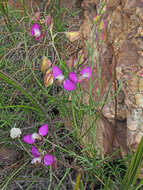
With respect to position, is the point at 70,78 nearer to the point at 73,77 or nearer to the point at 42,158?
the point at 73,77

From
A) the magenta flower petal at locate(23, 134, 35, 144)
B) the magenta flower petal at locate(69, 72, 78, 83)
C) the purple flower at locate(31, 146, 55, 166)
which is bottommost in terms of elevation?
the purple flower at locate(31, 146, 55, 166)

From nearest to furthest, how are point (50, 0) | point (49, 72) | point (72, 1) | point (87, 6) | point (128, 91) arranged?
point (49, 72), point (128, 91), point (87, 6), point (50, 0), point (72, 1)

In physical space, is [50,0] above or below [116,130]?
above

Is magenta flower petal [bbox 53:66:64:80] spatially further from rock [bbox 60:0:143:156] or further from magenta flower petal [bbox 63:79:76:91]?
rock [bbox 60:0:143:156]

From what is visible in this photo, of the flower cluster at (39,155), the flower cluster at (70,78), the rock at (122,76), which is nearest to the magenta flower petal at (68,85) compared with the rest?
the flower cluster at (70,78)

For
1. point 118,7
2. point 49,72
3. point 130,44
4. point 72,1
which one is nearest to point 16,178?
point 49,72

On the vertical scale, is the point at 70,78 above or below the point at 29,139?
above

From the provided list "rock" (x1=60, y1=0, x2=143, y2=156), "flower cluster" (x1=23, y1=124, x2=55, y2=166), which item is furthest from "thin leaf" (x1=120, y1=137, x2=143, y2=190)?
"flower cluster" (x1=23, y1=124, x2=55, y2=166)

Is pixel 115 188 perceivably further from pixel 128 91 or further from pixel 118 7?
pixel 118 7

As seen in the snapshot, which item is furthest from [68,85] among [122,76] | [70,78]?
[122,76]

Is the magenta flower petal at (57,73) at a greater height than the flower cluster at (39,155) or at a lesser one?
greater

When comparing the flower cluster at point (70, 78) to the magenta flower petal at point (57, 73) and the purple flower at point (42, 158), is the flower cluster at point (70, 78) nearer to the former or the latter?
the magenta flower petal at point (57, 73)
